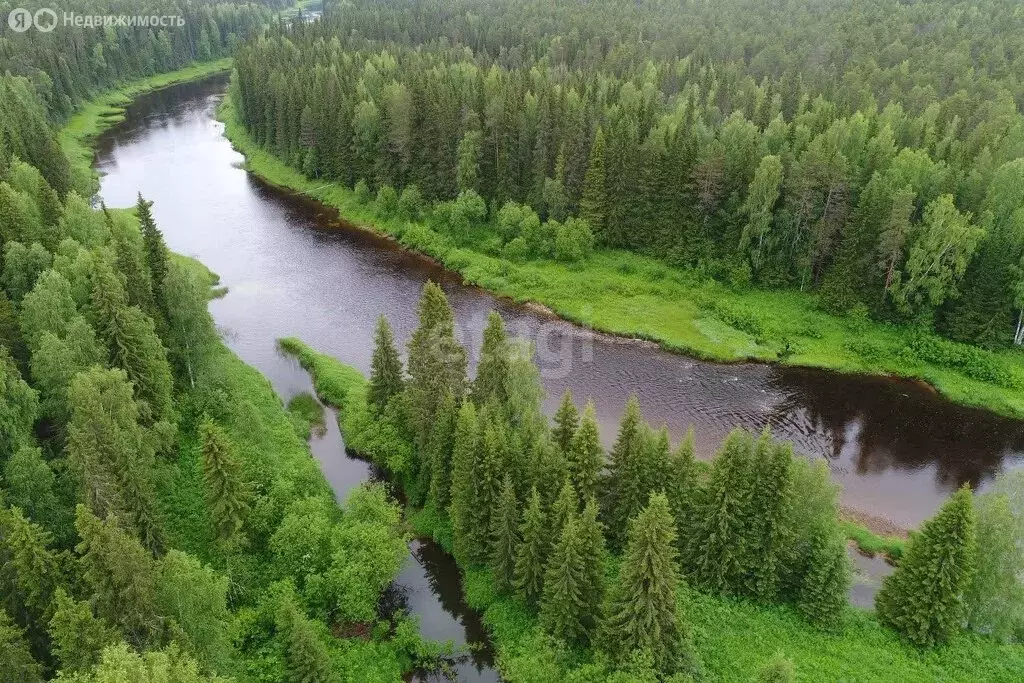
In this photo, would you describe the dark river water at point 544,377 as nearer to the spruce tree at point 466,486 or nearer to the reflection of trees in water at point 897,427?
the reflection of trees in water at point 897,427

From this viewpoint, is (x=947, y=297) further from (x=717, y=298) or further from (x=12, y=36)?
(x=12, y=36)

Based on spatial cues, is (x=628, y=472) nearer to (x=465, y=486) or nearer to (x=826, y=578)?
(x=465, y=486)

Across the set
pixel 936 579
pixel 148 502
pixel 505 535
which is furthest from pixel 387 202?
pixel 936 579

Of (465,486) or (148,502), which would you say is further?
(465,486)

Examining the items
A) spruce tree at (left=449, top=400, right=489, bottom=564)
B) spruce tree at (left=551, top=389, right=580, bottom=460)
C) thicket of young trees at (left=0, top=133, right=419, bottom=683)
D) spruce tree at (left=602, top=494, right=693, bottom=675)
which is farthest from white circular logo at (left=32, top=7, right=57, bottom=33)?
spruce tree at (left=602, top=494, right=693, bottom=675)

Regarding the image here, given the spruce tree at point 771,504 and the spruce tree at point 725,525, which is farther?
the spruce tree at point 725,525

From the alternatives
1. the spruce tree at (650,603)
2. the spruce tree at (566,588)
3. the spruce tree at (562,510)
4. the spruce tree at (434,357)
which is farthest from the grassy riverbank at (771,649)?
the spruce tree at (434,357)

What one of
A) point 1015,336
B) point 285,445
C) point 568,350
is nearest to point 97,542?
point 285,445
